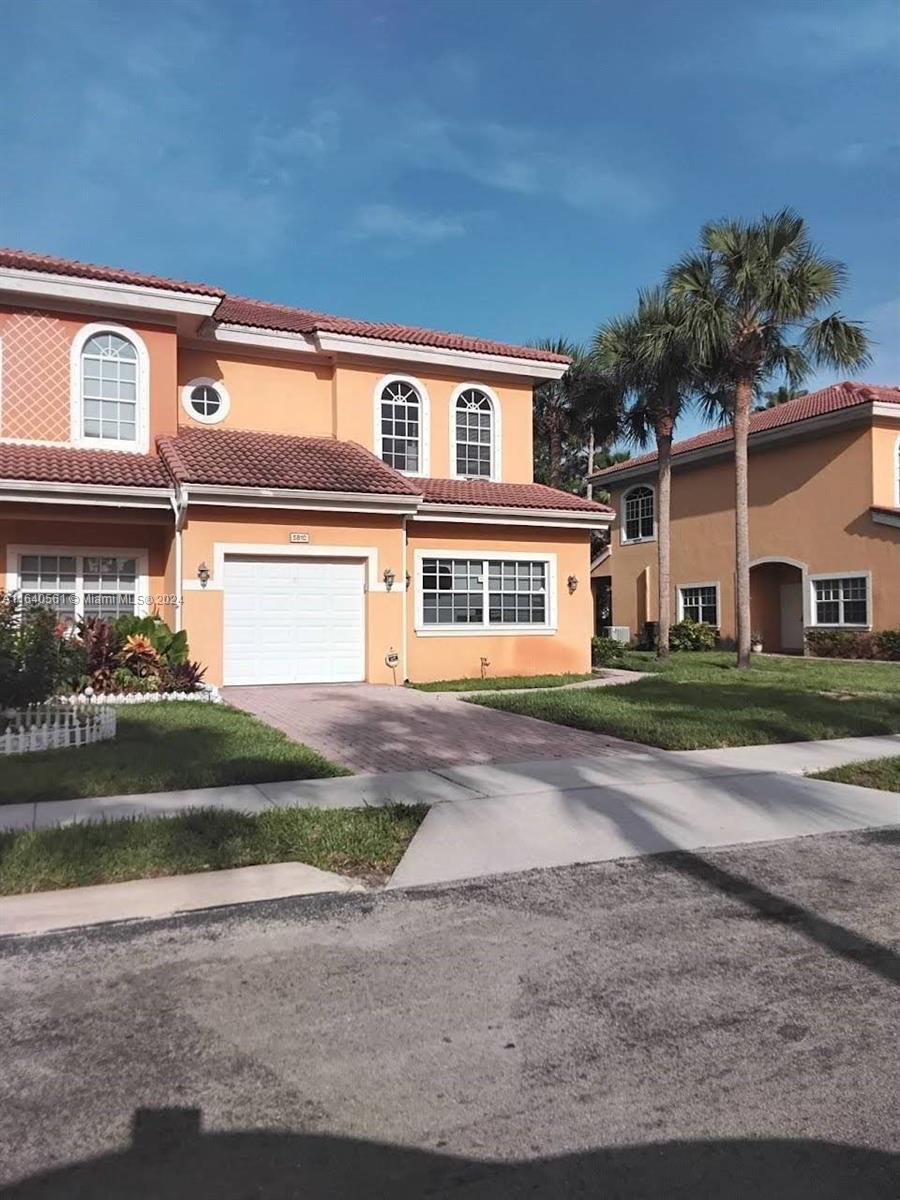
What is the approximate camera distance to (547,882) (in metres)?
5.82

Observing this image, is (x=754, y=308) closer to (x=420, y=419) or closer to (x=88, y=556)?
(x=420, y=419)

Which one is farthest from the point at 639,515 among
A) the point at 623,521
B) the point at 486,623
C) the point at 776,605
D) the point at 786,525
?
the point at 486,623

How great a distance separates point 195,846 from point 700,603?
2685 centimetres

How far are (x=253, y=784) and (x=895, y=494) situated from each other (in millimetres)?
22322

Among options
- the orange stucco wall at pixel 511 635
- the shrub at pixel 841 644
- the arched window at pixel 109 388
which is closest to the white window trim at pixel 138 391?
the arched window at pixel 109 388

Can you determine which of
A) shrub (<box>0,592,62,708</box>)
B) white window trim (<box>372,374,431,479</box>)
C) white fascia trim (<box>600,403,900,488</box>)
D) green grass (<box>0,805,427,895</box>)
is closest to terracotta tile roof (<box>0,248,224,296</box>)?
white window trim (<box>372,374,431,479</box>)

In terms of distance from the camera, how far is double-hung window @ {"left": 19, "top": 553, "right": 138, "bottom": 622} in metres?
16.0

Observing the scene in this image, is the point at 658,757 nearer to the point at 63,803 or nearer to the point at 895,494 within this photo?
the point at 63,803

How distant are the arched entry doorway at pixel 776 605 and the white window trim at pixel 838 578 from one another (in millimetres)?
2205

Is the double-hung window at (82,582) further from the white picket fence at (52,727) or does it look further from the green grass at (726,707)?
the green grass at (726,707)

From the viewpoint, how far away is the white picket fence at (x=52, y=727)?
377 inches

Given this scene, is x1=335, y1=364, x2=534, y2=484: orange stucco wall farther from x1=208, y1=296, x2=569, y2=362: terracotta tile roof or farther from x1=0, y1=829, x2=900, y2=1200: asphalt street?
x1=0, y1=829, x2=900, y2=1200: asphalt street

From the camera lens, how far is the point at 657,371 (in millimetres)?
22516

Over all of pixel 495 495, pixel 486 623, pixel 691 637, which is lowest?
pixel 691 637
